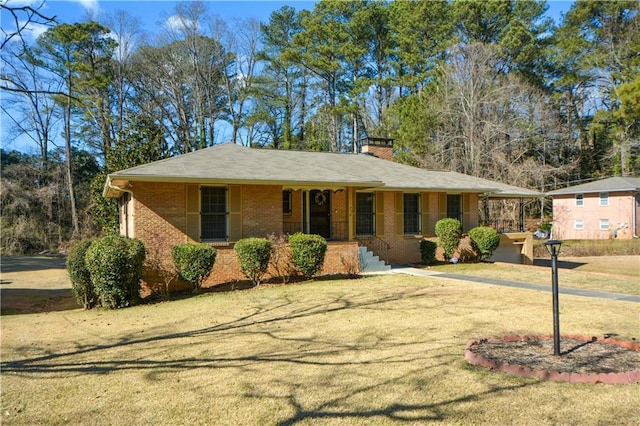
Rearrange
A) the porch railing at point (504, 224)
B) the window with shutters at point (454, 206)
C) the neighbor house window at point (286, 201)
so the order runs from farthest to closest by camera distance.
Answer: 1. the porch railing at point (504, 224)
2. the window with shutters at point (454, 206)
3. the neighbor house window at point (286, 201)

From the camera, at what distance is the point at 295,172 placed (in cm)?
1447

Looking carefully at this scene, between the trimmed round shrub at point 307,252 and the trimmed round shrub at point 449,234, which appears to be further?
the trimmed round shrub at point 449,234

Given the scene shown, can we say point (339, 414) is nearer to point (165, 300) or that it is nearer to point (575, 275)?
point (165, 300)

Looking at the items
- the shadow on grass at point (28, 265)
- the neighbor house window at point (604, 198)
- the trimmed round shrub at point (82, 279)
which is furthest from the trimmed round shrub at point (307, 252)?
the neighbor house window at point (604, 198)

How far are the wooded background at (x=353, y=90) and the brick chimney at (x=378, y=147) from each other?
8672 millimetres

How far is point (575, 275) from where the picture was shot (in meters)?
13.6

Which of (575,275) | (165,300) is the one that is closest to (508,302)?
(575,275)

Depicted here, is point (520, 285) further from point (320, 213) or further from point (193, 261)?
point (193, 261)

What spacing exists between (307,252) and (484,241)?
785cm

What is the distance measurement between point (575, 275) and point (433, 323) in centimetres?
849

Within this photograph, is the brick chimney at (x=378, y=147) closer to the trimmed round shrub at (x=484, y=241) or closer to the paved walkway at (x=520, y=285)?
the trimmed round shrub at (x=484, y=241)

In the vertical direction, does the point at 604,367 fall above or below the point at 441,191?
below

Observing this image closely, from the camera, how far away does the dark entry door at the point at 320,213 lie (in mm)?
15898

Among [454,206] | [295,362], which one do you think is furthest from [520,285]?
[295,362]
